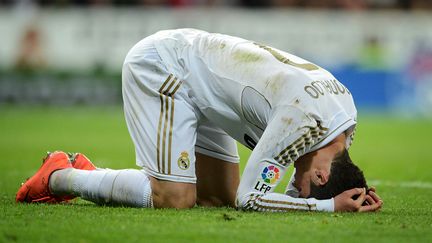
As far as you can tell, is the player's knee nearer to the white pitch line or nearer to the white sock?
the white sock

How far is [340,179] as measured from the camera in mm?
5609

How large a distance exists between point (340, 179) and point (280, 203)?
1.31ft

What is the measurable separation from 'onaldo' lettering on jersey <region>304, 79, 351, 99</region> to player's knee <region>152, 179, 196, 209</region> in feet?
3.43

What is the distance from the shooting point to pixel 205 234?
4.73 meters

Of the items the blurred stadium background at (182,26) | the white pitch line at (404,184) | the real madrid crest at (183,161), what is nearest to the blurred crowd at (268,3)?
the blurred stadium background at (182,26)

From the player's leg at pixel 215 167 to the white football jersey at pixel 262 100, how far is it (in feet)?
1.25

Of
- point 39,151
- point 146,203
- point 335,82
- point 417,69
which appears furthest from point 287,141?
point 417,69

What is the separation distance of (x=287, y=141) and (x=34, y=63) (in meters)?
15.6

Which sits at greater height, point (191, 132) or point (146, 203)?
point (191, 132)

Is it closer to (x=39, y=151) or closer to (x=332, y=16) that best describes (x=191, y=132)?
(x=39, y=151)

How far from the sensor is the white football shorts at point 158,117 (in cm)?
592

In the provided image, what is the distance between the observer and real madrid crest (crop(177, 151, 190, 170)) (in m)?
5.91

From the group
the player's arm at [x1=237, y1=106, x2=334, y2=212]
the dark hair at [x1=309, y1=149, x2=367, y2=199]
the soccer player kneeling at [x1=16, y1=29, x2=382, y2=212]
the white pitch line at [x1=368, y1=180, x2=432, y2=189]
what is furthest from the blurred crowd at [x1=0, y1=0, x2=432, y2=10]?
the player's arm at [x1=237, y1=106, x2=334, y2=212]

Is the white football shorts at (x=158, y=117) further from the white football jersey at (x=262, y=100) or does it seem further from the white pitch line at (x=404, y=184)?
the white pitch line at (x=404, y=184)
